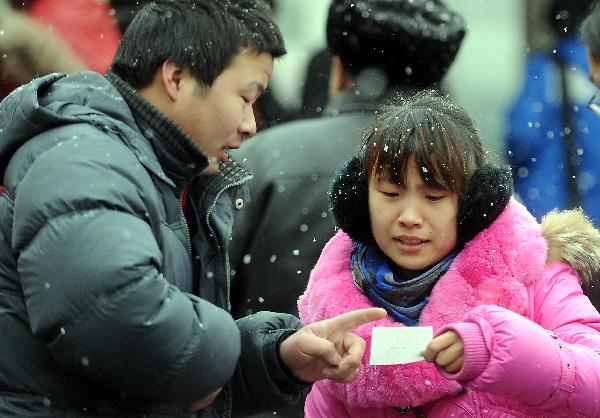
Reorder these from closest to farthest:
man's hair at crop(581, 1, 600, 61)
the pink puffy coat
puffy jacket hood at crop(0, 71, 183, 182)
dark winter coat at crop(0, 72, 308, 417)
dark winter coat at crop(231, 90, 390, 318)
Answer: dark winter coat at crop(0, 72, 308, 417) < puffy jacket hood at crop(0, 71, 183, 182) < the pink puffy coat < dark winter coat at crop(231, 90, 390, 318) < man's hair at crop(581, 1, 600, 61)

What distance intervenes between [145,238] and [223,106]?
60 centimetres

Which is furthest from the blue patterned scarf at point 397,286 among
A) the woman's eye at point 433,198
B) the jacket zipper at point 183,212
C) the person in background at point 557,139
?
the person in background at point 557,139

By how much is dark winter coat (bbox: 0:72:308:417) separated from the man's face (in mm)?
69

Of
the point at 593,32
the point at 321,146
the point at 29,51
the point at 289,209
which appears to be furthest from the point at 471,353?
the point at 29,51

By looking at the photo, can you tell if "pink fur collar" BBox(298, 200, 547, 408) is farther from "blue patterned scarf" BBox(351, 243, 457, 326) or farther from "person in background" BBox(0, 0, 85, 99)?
"person in background" BBox(0, 0, 85, 99)

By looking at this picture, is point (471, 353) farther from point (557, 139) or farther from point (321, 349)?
point (557, 139)

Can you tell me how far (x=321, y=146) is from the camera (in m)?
4.15

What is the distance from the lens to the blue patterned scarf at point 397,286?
316 centimetres

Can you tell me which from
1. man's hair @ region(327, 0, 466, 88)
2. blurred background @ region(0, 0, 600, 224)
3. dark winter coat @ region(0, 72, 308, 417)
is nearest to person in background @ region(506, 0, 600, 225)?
blurred background @ region(0, 0, 600, 224)

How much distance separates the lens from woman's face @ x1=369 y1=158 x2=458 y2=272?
3143 mm

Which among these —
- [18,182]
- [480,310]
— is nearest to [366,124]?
[480,310]

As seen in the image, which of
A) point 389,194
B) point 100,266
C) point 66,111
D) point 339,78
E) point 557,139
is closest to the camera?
point 100,266

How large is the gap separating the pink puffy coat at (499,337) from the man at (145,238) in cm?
17

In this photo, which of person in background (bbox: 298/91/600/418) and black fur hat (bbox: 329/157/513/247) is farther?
black fur hat (bbox: 329/157/513/247)
